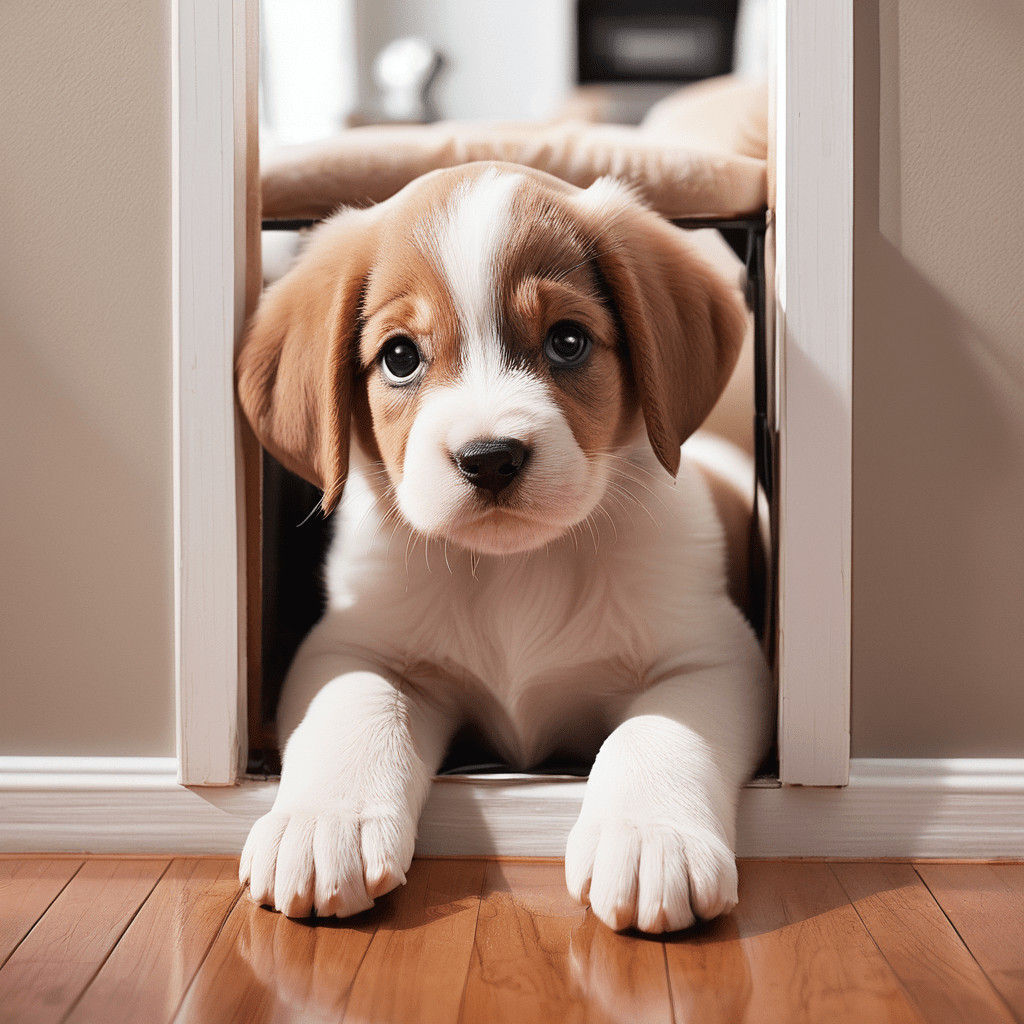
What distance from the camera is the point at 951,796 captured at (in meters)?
1.72

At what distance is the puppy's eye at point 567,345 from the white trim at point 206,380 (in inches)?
23.1

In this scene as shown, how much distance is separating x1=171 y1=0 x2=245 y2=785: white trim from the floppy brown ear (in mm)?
Answer: 679

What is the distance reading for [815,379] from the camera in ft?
5.61

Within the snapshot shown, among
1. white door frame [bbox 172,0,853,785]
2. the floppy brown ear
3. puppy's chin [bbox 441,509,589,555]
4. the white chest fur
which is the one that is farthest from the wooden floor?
the floppy brown ear

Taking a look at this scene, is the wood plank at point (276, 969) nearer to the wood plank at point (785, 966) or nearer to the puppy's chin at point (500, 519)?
the wood plank at point (785, 966)

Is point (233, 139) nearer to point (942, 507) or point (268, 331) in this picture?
point (268, 331)

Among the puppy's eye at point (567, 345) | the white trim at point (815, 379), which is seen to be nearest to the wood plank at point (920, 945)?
the white trim at point (815, 379)

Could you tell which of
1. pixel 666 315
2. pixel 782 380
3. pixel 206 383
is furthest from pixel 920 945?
pixel 206 383

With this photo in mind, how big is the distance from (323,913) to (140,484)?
865 millimetres

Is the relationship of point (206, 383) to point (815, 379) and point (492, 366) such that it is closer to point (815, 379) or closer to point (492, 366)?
point (492, 366)

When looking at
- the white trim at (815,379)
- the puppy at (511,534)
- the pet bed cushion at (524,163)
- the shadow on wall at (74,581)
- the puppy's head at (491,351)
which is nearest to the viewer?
the puppy at (511,534)

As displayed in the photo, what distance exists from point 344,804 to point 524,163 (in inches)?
60.5

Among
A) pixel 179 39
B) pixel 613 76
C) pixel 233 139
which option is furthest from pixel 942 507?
pixel 613 76

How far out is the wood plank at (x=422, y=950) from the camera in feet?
4.06
